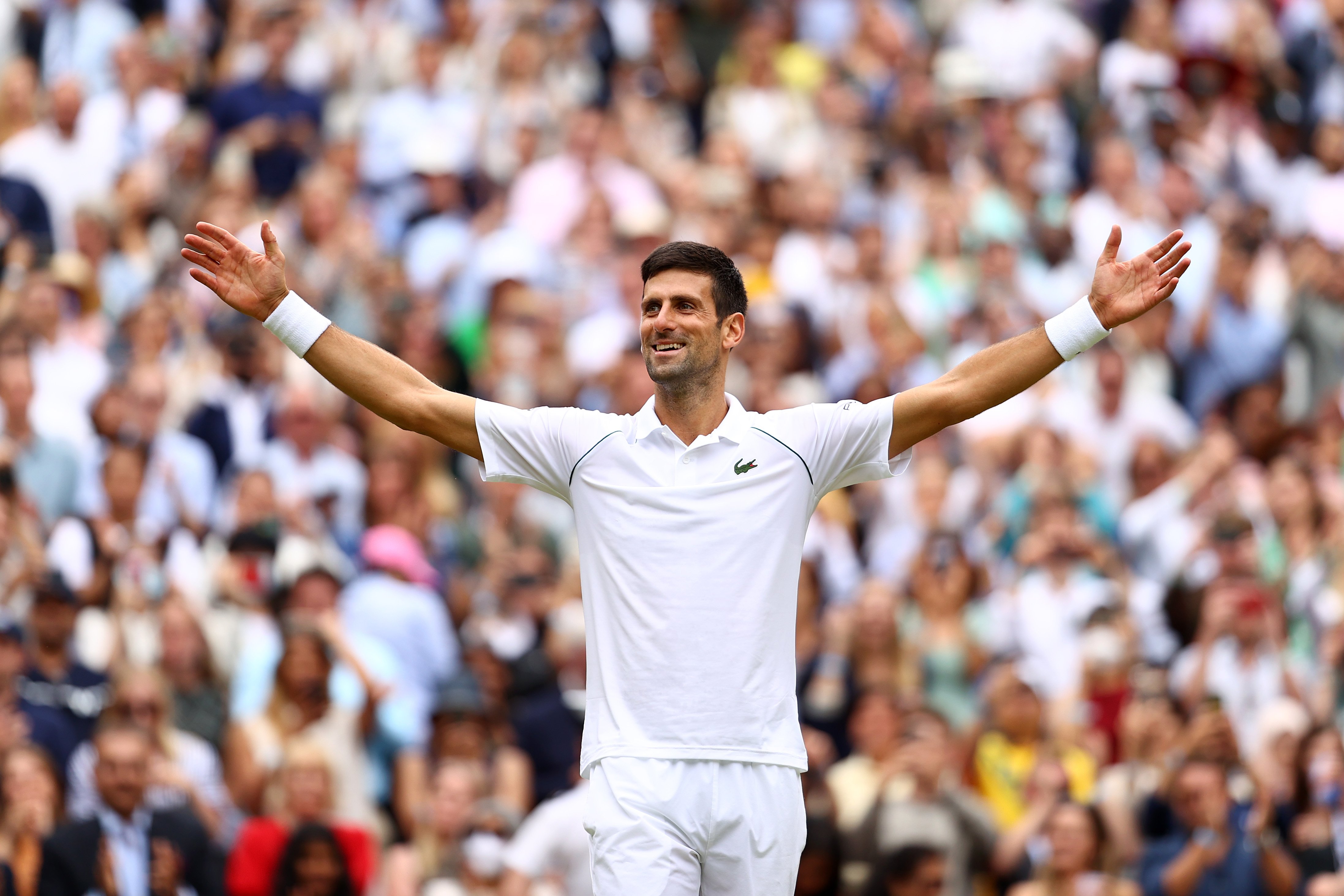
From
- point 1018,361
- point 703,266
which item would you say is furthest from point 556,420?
point 1018,361

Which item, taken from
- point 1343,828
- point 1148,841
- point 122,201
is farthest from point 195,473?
point 1343,828

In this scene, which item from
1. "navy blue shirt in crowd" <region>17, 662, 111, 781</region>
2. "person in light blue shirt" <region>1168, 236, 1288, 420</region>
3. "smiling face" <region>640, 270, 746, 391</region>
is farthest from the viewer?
"person in light blue shirt" <region>1168, 236, 1288, 420</region>

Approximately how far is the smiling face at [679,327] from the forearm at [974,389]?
575 mm

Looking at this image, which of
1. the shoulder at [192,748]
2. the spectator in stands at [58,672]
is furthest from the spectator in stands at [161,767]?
the spectator in stands at [58,672]

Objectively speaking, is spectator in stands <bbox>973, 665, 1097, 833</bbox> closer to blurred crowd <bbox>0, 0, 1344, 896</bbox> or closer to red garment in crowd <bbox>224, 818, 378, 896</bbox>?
blurred crowd <bbox>0, 0, 1344, 896</bbox>

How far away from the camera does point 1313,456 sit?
1368 centimetres

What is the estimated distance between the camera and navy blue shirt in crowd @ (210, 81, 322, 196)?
16.0 m

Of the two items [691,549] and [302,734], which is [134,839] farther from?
[691,549]

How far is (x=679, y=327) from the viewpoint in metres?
6.02

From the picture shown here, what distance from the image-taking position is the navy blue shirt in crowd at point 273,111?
16.0 meters

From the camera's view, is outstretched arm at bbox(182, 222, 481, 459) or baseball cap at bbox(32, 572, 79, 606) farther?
baseball cap at bbox(32, 572, 79, 606)

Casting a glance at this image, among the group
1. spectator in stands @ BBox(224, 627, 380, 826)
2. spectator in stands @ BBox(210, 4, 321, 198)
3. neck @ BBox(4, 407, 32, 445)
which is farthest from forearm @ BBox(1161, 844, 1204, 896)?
spectator in stands @ BBox(210, 4, 321, 198)

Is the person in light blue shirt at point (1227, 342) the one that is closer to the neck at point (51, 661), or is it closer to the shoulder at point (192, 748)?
the shoulder at point (192, 748)

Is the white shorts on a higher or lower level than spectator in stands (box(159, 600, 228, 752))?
lower
